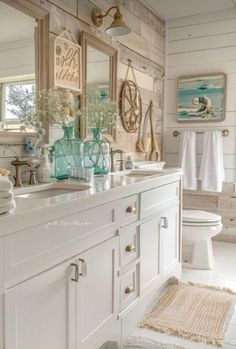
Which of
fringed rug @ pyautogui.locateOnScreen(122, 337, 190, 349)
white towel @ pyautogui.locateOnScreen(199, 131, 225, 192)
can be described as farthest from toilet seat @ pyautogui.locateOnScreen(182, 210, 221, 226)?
fringed rug @ pyautogui.locateOnScreen(122, 337, 190, 349)

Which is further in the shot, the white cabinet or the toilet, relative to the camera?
the toilet

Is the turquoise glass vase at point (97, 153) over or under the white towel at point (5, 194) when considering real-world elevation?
over

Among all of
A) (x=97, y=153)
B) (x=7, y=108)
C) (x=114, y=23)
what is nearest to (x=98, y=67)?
(x=114, y=23)

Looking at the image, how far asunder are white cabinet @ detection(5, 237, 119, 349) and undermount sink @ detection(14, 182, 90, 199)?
0.33 metres

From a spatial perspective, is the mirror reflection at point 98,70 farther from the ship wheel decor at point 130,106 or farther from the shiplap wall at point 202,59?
the shiplap wall at point 202,59

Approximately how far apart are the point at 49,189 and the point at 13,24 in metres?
0.86

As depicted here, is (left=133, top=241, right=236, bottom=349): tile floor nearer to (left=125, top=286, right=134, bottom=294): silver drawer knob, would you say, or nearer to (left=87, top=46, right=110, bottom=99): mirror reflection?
(left=125, top=286, right=134, bottom=294): silver drawer knob

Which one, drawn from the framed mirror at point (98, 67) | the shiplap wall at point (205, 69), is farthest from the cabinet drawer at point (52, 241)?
the shiplap wall at point (205, 69)

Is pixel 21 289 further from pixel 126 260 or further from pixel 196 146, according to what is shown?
pixel 196 146

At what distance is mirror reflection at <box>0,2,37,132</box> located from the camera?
1705 mm

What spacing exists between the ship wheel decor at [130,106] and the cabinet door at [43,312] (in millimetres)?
1841

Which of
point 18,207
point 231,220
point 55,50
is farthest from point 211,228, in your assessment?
point 18,207

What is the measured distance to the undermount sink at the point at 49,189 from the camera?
164 cm

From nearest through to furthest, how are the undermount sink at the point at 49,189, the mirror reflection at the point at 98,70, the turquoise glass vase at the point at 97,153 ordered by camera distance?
the undermount sink at the point at 49,189 → the turquoise glass vase at the point at 97,153 → the mirror reflection at the point at 98,70
